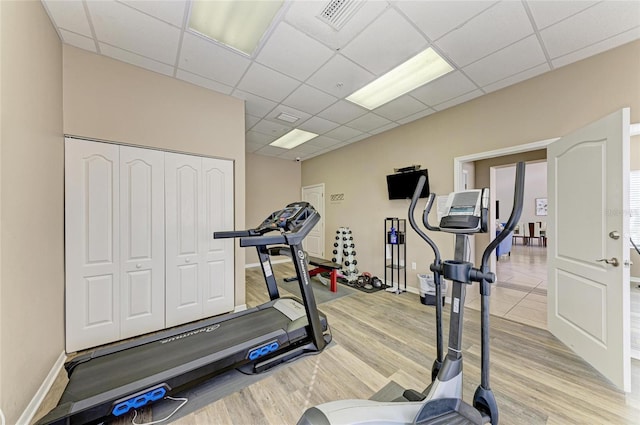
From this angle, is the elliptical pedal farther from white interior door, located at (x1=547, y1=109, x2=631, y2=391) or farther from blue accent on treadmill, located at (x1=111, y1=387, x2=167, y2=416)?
blue accent on treadmill, located at (x1=111, y1=387, x2=167, y2=416)

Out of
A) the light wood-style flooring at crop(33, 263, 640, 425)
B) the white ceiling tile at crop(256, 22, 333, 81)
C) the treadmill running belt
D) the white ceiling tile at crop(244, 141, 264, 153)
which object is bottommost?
the light wood-style flooring at crop(33, 263, 640, 425)

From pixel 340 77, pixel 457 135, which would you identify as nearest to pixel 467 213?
pixel 340 77

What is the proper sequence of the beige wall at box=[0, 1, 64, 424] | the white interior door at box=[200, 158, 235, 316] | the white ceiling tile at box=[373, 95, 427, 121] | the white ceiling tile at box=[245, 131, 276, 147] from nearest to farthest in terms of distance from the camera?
1. the beige wall at box=[0, 1, 64, 424]
2. the white interior door at box=[200, 158, 235, 316]
3. the white ceiling tile at box=[373, 95, 427, 121]
4. the white ceiling tile at box=[245, 131, 276, 147]

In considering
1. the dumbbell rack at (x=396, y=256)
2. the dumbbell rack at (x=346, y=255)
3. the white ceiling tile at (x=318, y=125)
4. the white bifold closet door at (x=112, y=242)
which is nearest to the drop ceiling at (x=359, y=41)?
the white ceiling tile at (x=318, y=125)

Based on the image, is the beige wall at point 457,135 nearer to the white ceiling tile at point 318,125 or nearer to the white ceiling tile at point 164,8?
the white ceiling tile at point 318,125

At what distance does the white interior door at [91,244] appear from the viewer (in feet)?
7.30

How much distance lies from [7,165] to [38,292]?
0.95 m

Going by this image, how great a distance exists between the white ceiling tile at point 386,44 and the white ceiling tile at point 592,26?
107 cm

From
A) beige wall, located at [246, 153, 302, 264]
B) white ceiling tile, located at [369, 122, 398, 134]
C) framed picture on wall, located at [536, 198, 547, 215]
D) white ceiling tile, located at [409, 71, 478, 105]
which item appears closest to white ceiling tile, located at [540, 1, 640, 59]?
white ceiling tile, located at [409, 71, 478, 105]

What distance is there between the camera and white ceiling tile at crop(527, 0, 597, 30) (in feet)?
5.75

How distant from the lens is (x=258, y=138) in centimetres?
480

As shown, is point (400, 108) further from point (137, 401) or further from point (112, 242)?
point (137, 401)

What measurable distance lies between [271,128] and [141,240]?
106 inches

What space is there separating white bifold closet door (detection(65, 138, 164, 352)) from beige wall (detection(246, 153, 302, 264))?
3.06 metres
